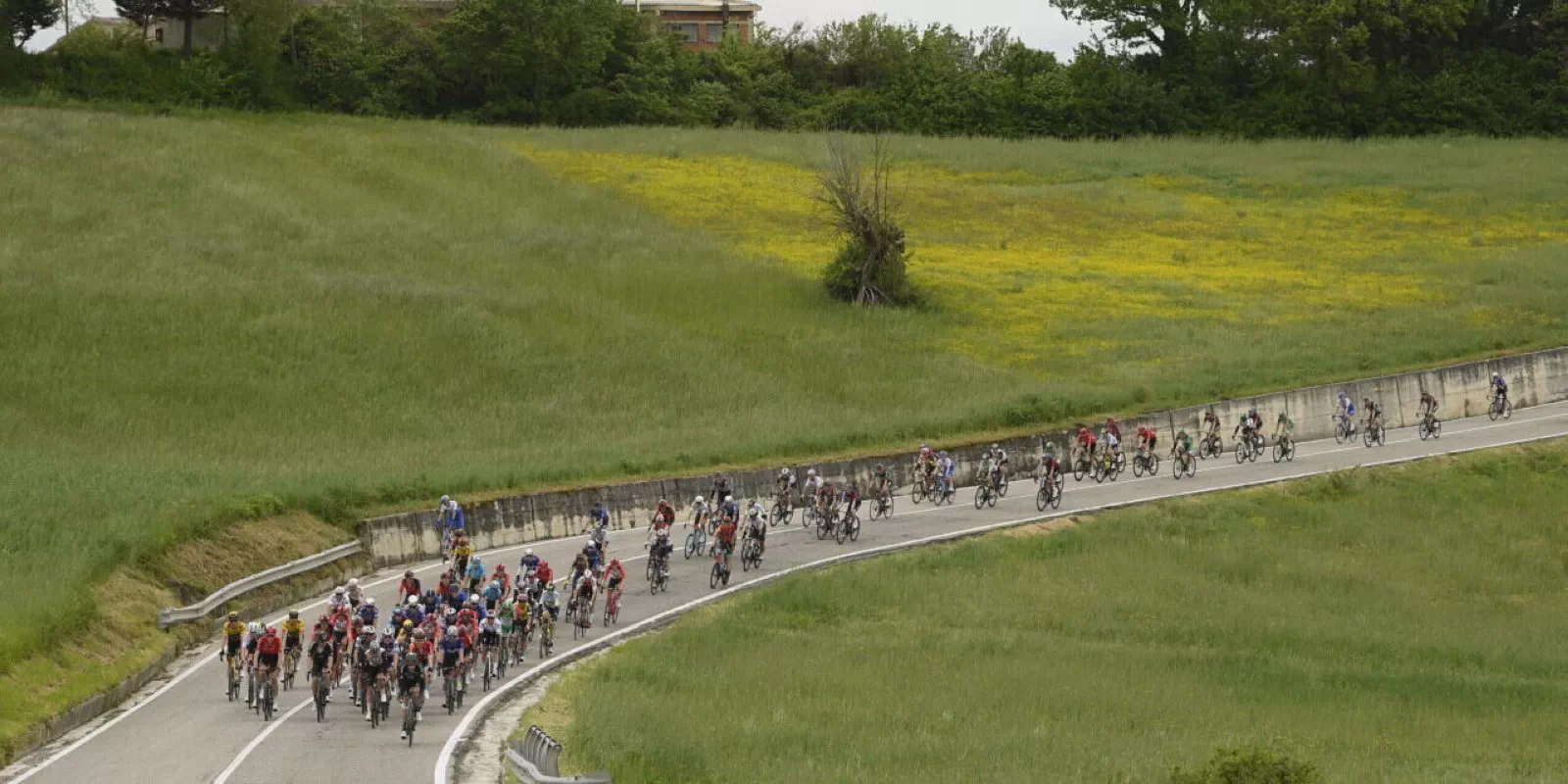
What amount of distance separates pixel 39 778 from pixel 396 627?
507cm

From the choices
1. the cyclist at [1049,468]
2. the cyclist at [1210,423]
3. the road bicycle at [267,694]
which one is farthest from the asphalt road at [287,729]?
the cyclist at [1210,423]

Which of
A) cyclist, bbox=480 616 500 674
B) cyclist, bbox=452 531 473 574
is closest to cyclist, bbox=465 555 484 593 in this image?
cyclist, bbox=452 531 473 574

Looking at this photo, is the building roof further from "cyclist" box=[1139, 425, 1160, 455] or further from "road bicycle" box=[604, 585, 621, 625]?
"road bicycle" box=[604, 585, 621, 625]

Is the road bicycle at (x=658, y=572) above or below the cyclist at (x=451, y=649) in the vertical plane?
below

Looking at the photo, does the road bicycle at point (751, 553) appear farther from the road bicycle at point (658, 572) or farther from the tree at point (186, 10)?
the tree at point (186, 10)

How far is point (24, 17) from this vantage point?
95250 millimetres

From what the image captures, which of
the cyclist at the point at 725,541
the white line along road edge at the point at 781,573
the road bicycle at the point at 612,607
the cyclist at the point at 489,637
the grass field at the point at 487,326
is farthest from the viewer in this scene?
the grass field at the point at 487,326

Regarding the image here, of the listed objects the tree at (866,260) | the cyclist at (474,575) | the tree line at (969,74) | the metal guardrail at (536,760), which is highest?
the tree line at (969,74)

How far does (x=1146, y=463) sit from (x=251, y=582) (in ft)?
76.2

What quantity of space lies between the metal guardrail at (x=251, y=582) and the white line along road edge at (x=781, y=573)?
19.2 feet

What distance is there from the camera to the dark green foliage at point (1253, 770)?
20.8 m

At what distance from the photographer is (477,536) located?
40594mm

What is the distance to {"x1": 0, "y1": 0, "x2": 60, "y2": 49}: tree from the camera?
93.6 m

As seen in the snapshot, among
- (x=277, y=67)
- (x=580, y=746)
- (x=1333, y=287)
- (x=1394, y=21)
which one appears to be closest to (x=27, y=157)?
(x=277, y=67)
